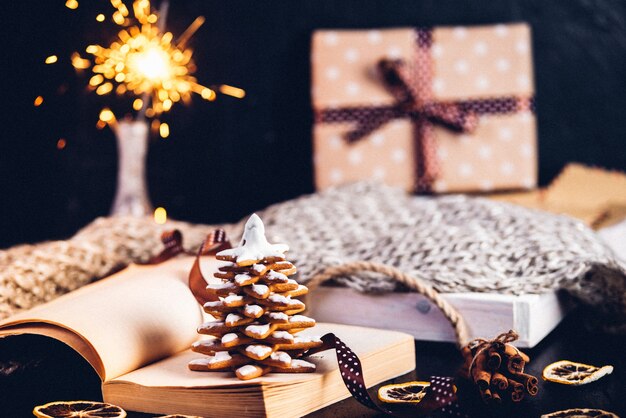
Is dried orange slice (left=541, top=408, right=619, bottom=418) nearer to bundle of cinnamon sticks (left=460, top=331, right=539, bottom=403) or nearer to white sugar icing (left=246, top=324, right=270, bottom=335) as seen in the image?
bundle of cinnamon sticks (left=460, top=331, right=539, bottom=403)

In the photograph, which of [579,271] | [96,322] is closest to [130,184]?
[96,322]

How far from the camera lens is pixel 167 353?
35.0 inches

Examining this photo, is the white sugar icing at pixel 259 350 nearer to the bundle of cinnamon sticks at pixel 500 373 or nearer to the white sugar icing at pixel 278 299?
the white sugar icing at pixel 278 299

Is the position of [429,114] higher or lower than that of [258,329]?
higher

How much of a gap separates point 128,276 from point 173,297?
0.45 ft

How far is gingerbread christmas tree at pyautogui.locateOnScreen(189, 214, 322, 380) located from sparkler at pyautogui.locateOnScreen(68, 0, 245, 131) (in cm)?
55

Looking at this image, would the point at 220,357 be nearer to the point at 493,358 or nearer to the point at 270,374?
the point at 270,374

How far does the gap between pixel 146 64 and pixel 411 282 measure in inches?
28.3

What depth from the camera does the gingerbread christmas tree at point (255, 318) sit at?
773 millimetres

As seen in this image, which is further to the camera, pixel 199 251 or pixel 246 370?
pixel 199 251

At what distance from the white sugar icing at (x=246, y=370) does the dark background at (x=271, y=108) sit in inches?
43.7

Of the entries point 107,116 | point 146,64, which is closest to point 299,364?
point 146,64

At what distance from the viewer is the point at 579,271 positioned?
1024mm

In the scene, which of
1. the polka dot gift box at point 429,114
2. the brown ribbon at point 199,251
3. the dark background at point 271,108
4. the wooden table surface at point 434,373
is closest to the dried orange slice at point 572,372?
the wooden table surface at point 434,373
